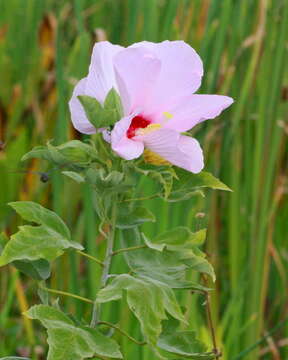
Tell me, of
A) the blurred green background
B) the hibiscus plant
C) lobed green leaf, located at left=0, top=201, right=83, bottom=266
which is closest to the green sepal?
the hibiscus plant

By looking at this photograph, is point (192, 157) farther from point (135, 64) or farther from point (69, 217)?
point (69, 217)

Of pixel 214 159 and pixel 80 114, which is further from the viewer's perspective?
pixel 214 159

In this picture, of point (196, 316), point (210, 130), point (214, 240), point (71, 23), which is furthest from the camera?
point (71, 23)

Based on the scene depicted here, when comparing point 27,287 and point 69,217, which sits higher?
point 69,217

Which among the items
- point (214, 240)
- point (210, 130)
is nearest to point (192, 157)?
point (210, 130)

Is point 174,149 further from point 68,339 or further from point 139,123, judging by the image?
point 68,339

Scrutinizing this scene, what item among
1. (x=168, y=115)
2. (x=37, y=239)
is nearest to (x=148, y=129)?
(x=168, y=115)

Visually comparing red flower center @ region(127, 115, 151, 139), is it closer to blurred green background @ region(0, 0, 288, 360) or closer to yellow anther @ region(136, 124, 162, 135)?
yellow anther @ region(136, 124, 162, 135)
